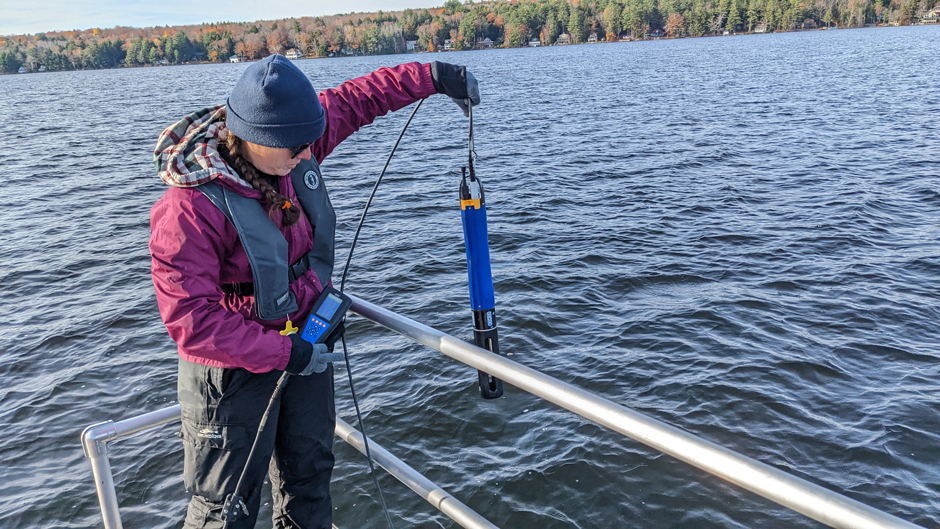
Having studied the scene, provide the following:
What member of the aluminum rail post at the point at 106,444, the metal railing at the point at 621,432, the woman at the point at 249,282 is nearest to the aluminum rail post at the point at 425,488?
the metal railing at the point at 621,432

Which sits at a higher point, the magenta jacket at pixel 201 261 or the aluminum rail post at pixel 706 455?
the magenta jacket at pixel 201 261

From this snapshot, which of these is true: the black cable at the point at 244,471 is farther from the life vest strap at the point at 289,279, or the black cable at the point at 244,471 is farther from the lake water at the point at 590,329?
the lake water at the point at 590,329

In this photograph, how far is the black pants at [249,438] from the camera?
255cm

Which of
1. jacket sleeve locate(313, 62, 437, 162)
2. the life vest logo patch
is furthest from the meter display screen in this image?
jacket sleeve locate(313, 62, 437, 162)

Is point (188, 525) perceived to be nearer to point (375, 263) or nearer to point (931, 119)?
point (375, 263)

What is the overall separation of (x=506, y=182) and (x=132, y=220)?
962 cm

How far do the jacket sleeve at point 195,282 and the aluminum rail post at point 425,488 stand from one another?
833 mm

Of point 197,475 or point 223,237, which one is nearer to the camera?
point 223,237

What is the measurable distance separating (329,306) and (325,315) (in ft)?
0.15

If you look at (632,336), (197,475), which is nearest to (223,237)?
(197,475)

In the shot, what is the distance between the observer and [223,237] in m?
2.35

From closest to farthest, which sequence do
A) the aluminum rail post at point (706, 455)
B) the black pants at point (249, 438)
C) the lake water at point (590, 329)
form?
the aluminum rail post at point (706, 455) → the black pants at point (249, 438) → the lake water at point (590, 329)

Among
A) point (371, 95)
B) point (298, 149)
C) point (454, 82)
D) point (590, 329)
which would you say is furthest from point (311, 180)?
point (590, 329)

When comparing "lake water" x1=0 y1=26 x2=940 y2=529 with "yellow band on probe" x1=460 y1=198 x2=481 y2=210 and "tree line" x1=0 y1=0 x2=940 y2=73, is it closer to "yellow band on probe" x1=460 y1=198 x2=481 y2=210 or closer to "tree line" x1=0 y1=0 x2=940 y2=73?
"yellow band on probe" x1=460 y1=198 x2=481 y2=210
